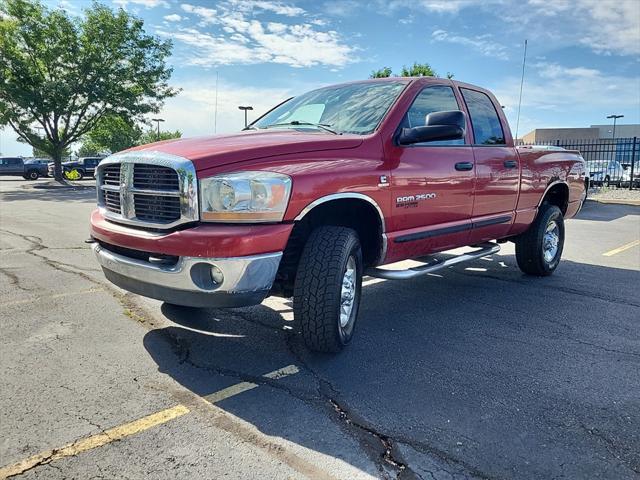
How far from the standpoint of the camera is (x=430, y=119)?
12.5ft

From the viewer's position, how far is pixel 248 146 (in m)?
3.18

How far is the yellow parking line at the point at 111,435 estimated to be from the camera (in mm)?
2295

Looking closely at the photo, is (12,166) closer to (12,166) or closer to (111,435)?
(12,166)

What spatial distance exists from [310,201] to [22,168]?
3977 centimetres

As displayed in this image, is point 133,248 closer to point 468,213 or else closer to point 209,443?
point 209,443

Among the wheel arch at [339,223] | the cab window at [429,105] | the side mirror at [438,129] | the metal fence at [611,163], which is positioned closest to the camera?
the wheel arch at [339,223]

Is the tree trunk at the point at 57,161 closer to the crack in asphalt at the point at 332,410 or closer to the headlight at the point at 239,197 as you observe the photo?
the crack in asphalt at the point at 332,410

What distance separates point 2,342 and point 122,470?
81.3 inches

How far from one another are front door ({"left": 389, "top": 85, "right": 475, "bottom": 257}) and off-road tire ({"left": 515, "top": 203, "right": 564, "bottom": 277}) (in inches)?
62.9

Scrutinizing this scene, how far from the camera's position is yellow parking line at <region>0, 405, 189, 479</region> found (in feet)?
7.51

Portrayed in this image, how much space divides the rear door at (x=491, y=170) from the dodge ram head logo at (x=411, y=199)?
0.85 meters

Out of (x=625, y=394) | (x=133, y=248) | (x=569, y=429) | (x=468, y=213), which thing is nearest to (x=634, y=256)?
(x=468, y=213)

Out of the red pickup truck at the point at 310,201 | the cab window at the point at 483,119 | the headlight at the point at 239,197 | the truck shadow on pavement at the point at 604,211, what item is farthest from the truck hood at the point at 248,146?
the truck shadow on pavement at the point at 604,211

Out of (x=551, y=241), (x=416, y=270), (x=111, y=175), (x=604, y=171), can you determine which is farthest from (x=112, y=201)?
A: (x=604, y=171)
